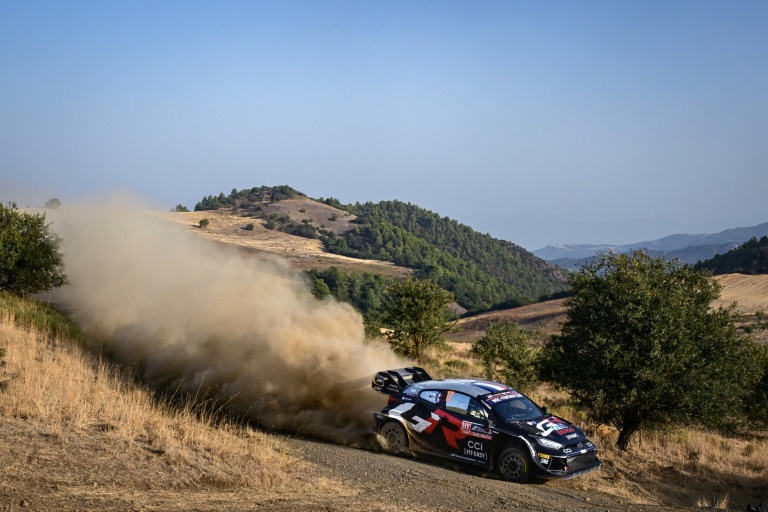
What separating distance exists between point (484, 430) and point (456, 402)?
89cm

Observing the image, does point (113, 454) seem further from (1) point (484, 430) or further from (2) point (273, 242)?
(2) point (273, 242)

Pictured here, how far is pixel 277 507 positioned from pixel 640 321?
12.5 meters

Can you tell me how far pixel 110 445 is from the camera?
1011 centimetres

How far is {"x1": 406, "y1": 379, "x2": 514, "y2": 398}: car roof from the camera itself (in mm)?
13125

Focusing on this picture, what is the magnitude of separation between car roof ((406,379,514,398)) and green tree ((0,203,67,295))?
17.2m

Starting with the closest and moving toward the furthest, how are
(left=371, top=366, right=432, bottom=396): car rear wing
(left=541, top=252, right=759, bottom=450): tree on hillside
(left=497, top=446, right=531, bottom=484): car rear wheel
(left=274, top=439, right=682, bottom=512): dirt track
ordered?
(left=274, top=439, right=682, bottom=512): dirt track
(left=497, top=446, right=531, bottom=484): car rear wheel
(left=371, top=366, right=432, bottom=396): car rear wing
(left=541, top=252, right=759, bottom=450): tree on hillside

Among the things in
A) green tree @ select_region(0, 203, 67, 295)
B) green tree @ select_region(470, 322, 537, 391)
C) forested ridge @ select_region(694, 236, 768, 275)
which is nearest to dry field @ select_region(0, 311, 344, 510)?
green tree @ select_region(0, 203, 67, 295)

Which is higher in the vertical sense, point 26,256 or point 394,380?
point 26,256

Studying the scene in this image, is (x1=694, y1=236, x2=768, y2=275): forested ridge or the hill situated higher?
(x1=694, y1=236, x2=768, y2=275): forested ridge

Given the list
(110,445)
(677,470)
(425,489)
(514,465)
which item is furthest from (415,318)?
(110,445)

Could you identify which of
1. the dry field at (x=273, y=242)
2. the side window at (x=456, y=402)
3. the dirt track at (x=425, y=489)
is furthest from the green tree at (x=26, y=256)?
the dry field at (x=273, y=242)

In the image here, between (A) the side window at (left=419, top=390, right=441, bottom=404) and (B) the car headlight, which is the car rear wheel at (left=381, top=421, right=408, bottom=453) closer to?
(A) the side window at (left=419, top=390, right=441, bottom=404)

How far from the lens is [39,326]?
1939 cm

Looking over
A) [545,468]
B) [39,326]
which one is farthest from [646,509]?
[39,326]
